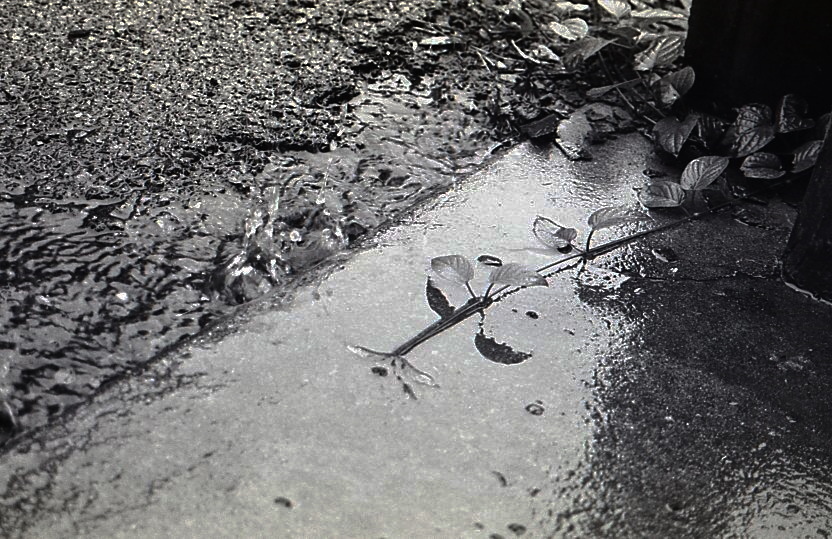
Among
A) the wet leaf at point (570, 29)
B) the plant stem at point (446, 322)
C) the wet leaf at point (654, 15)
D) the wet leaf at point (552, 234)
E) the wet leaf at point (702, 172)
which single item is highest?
the wet leaf at point (654, 15)

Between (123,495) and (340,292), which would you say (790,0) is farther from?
(123,495)

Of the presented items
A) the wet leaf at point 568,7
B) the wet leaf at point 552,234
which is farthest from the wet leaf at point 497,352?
the wet leaf at point 568,7

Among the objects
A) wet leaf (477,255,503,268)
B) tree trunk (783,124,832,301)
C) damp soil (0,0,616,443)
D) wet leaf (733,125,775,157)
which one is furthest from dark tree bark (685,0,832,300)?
wet leaf (477,255,503,268)

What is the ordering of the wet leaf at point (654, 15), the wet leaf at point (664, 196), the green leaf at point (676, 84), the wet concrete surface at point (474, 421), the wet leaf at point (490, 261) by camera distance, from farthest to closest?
1. the wet leaf at point (654, 15)
2. the green leaf at point (676, 84)
3. the wet leaf at point (664, 196)
4. the wet leaf at point (490, 261)
5. the wet concrete surface at point (474, 421)

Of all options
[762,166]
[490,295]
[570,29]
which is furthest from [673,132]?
[490,295]

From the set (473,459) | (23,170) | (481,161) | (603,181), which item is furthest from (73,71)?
(473,459)

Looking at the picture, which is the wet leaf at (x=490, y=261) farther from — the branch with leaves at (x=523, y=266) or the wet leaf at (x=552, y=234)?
the wet leaf at (x=552, y=234)
